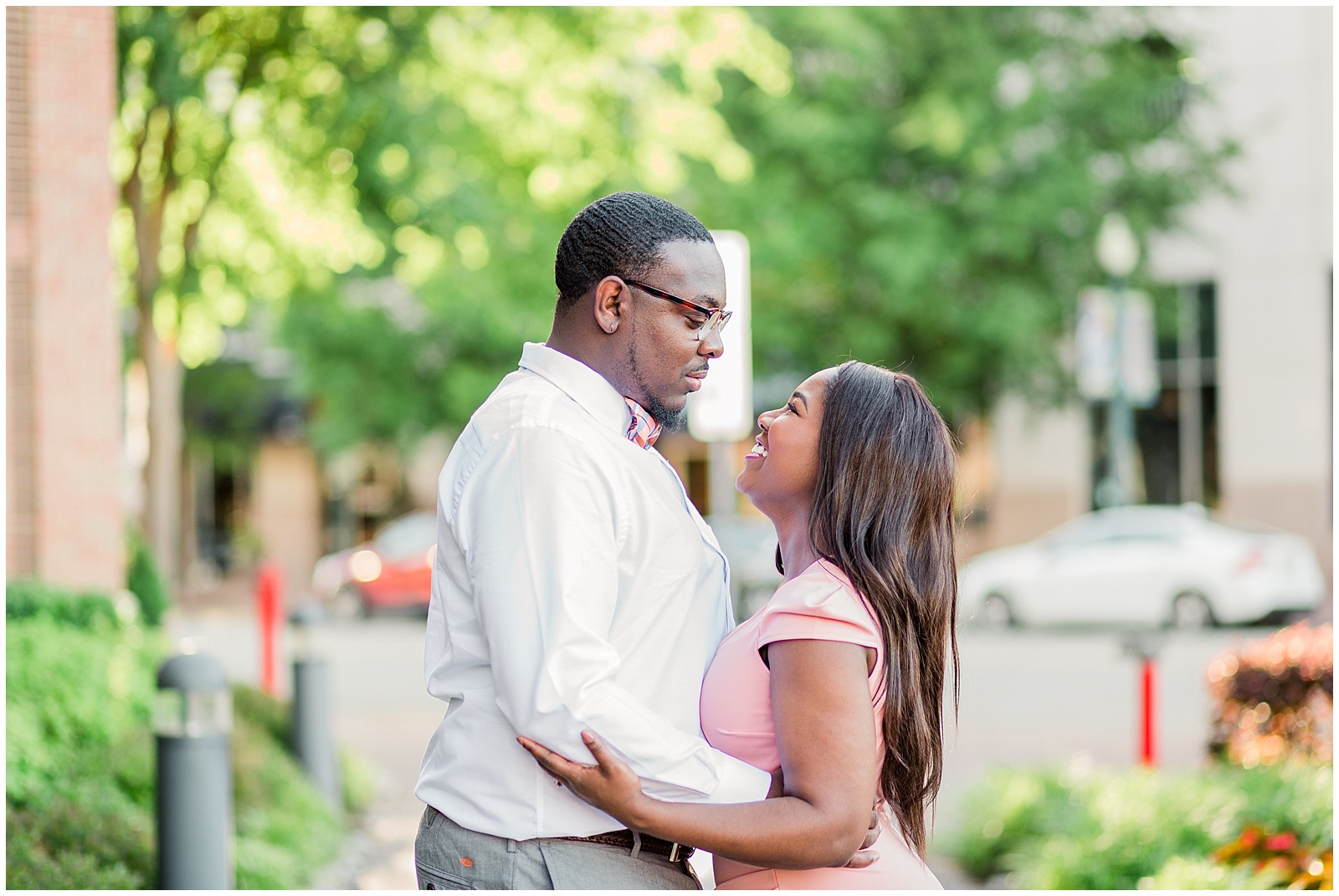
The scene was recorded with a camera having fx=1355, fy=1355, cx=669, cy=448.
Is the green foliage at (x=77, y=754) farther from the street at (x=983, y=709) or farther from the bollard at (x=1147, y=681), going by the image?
the bollard at (x=1147, y=681)

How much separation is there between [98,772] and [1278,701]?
580cm

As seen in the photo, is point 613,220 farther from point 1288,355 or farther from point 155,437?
point 1288,355

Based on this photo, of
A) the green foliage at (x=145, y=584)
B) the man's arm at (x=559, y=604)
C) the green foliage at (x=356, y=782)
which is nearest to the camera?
the man's arm at (x=559, y=604)

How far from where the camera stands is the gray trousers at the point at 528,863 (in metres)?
2.19

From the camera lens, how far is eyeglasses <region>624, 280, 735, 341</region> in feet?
7.68

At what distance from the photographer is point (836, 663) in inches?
87.9

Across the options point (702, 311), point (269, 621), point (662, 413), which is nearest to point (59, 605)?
point (269, 621)

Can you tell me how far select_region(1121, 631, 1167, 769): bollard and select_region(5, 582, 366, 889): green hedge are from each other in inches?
161

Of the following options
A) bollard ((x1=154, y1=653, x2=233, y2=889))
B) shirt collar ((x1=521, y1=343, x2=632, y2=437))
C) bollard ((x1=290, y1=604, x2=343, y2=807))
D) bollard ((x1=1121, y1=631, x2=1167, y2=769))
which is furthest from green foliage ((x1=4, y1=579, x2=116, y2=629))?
shirt collar ((x1=521, y1=343, x2=632, y2=437))

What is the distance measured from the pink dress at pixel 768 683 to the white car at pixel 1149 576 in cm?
1392

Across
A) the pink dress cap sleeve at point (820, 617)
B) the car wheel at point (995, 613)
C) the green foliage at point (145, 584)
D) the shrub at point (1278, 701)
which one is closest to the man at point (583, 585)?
the pink dress cap sleeve at point (820, 617)

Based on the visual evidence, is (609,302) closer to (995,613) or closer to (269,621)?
(269,621)

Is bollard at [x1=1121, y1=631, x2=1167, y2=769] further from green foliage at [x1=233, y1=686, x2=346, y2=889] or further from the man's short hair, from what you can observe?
the man's short hair

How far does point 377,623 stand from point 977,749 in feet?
40.8
